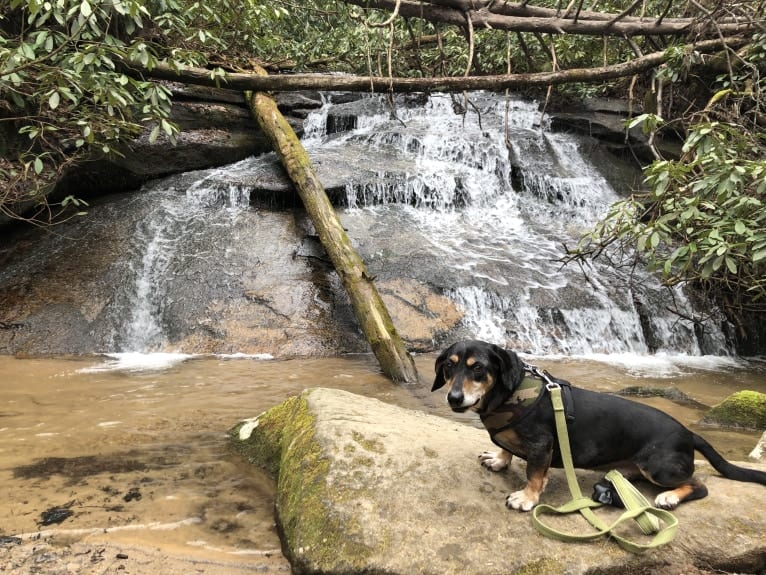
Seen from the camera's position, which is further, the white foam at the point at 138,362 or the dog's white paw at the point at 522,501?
the white foam at the point at 138,362

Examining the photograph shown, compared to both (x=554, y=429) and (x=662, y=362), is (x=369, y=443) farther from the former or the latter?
(x=662, y=362)

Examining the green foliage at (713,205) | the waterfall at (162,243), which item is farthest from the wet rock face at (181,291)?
the green foliage at (713,205)

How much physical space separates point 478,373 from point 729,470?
1.50 m

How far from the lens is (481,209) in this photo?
10.7 meters

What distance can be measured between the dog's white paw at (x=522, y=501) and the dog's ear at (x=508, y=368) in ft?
1.71

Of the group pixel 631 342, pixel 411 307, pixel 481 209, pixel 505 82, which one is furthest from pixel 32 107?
pixel 631 342

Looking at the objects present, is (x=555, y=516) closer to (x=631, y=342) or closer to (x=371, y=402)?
(x=371, y=402)

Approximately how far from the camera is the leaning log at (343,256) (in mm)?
5820

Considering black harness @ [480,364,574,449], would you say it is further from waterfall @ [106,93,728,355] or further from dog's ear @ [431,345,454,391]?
waterfall @ [106,93,728,355]

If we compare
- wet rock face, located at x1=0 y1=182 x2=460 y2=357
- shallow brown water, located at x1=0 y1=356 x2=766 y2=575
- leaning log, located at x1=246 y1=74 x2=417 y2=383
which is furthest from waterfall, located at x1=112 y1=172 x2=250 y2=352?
leaning log, located at x1=246 y1=74 x2=417 y2=383

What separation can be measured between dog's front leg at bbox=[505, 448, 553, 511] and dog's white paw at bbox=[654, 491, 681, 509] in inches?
21.5

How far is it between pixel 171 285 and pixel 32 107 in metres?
3.01

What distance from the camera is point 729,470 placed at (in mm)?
2564

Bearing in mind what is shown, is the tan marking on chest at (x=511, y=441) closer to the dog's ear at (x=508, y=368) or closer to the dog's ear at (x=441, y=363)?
the dog's ear at (x=508, y=368)
